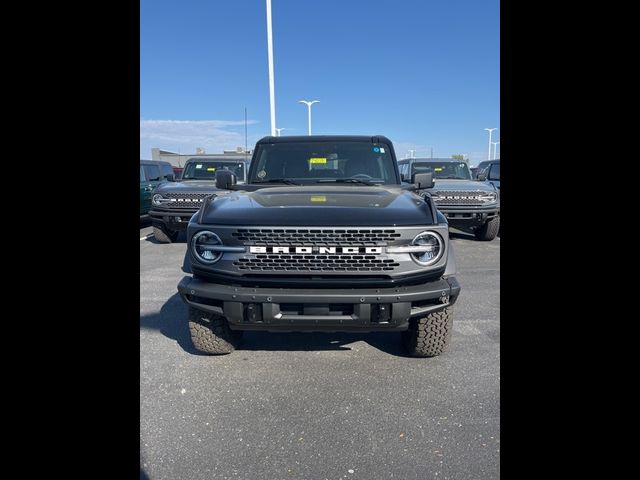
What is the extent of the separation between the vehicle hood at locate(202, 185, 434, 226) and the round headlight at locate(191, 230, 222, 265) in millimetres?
98

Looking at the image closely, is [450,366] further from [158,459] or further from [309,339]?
[158,459]

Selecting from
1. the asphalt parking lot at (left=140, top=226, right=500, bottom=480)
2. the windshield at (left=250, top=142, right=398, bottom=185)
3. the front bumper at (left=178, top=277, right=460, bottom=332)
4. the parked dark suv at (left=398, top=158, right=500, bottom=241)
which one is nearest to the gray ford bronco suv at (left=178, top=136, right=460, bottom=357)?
the front bumper at (left=178, top=277, right=460, bottom=332)

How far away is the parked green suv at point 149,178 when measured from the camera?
11.0 m

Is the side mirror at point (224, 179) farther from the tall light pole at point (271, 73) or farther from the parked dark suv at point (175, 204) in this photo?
the tall light pole at point (271, 73)

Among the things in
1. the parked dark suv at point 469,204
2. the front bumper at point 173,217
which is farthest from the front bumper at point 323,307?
the parked dark suv at point 469,204

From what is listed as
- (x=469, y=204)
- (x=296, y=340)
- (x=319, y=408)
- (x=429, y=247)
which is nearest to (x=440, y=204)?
(x=469, y=204)

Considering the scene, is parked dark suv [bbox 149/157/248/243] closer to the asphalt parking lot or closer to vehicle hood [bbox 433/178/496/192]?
vehicle hood [bbox 433/178/496/192]

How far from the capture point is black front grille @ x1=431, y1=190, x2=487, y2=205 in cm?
830

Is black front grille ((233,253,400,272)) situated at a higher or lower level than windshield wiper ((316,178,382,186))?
lower

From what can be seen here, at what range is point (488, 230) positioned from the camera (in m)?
8.88

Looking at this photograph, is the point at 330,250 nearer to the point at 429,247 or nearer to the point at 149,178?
the point at 429,247
